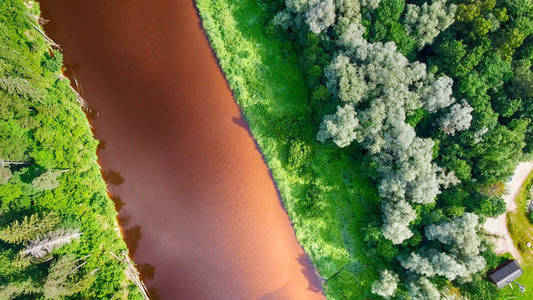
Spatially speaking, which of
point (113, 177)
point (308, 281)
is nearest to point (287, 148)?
point (308, 281)

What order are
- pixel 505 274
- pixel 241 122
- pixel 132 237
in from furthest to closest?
pixel 241 122 → pixel 132 237 → pixel 505 274

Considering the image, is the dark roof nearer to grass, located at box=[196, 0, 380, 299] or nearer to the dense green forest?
grass, located at box=[196, 0, 380, 299]

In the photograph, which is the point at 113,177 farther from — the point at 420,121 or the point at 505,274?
the point at 505,274

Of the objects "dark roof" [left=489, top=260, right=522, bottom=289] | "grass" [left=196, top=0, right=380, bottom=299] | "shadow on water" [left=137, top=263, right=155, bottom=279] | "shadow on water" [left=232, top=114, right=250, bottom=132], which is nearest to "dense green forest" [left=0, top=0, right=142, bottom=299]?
"shadow on water" [left=137, top=263, right=155, bottom=279]

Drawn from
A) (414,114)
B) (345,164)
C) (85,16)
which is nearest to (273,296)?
(345,164)

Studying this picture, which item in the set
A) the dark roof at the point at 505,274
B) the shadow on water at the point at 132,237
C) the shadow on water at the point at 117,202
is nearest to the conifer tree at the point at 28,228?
the shadow on water at the point at 117,202

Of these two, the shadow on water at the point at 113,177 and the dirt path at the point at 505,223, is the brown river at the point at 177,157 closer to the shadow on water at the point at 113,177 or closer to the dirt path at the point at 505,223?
the shadow on water at the point at 113,177
